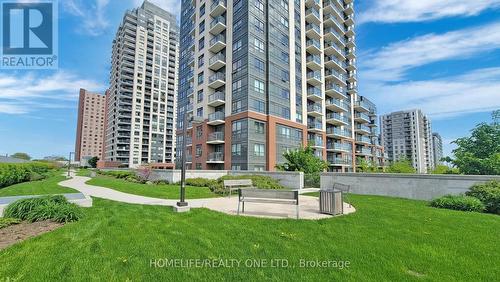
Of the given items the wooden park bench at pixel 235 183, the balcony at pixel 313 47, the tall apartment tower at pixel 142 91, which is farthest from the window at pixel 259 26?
the tall apartment tower at pixel 142 91

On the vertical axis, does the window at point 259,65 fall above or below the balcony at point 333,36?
below

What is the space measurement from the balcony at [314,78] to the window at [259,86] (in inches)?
465

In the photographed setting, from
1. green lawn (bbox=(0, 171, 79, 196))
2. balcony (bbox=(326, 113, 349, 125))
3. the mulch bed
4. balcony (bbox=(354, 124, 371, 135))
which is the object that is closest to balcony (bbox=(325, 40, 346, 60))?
balcony (bbox=(326, 113, 349, 125))

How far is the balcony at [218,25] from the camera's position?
36.4 meters

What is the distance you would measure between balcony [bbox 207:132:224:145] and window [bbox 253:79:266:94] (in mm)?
7955

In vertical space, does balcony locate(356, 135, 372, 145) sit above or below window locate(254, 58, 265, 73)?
below

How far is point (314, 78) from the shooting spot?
41188 mm

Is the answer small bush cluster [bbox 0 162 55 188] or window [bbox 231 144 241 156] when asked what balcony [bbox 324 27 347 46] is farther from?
small bush cluster [bbox 0 162 55 188]

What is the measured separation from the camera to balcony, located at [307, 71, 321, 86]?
41.5m

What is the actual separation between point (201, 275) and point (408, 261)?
3.86 metres

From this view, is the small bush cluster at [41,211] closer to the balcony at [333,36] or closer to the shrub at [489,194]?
the shrub at [489,194]

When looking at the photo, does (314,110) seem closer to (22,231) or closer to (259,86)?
(259,86)

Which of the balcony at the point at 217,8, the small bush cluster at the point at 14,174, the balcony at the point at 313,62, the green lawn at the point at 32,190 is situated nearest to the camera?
the green lawn at the point at 32,190

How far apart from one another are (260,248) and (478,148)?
1150 inches
